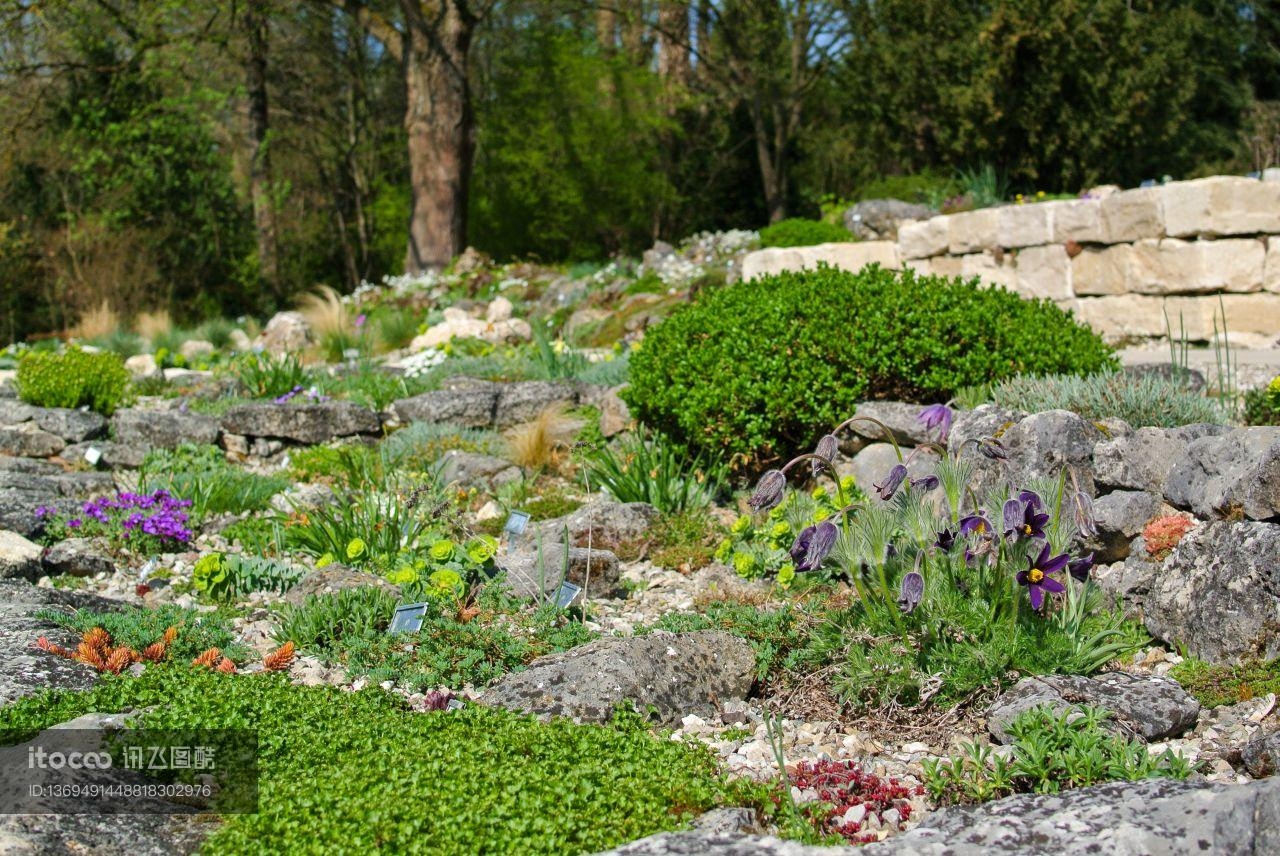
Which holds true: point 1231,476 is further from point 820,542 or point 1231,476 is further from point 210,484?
point 210,484

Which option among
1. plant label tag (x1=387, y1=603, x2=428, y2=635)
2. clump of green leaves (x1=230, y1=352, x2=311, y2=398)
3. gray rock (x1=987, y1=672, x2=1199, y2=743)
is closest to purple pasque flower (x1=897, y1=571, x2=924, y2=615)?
gray rock (x1=987, y1=672, x2=1199, y2=743)

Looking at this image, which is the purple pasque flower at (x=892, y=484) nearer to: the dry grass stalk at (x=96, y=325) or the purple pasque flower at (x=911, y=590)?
the purple pasque flower at (x=911, y=590)

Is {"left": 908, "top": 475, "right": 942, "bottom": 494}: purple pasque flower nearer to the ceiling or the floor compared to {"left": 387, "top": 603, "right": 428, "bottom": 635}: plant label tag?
nearer to the ceiling

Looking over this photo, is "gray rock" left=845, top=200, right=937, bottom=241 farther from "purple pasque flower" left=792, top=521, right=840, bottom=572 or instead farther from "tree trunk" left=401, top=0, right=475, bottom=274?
"purple pasque flower" left=792, top=521, right=840, bottom=572

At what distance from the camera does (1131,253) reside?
9.41 metres

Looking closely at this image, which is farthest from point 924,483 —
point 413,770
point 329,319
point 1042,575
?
point 329,319

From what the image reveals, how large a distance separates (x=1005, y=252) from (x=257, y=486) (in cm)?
680

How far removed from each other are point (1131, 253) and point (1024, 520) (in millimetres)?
6918

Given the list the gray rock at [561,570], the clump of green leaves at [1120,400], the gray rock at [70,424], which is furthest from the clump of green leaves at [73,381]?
the clump of green leaves at [1120,400]

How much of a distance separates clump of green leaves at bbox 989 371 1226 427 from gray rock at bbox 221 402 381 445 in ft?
14.8

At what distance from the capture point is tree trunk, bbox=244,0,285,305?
16672 millimetres

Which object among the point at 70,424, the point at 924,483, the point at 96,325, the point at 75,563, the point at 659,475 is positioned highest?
the point at 96,325

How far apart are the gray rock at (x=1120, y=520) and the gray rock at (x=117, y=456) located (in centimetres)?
583

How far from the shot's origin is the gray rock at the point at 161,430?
7785 millimetres
